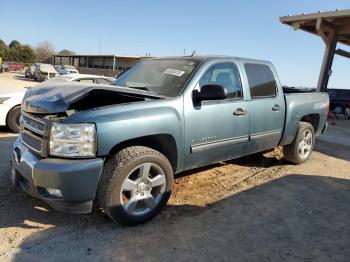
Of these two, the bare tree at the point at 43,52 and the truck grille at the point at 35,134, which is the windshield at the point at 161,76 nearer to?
the truck grille at the point at 35,134

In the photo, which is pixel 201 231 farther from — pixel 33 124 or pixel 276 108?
pixel 276 108

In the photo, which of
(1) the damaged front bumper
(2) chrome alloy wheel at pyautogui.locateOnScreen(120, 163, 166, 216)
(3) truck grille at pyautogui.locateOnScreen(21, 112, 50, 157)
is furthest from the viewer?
(2) chrome alloy wheel at pyautogui.locateOnScreen(120, 163, 166, 216)

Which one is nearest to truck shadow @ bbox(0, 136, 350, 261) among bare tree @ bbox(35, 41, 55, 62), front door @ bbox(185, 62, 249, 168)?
front door @ bbox(185, 62, 249, 168)

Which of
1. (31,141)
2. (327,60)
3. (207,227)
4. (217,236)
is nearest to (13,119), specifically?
(31,141)

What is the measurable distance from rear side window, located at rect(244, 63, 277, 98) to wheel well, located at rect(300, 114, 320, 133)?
1.47 m

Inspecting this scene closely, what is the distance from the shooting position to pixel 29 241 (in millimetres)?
3598

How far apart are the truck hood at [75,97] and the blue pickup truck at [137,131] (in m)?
0.01

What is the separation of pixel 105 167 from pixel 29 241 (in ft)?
3.18

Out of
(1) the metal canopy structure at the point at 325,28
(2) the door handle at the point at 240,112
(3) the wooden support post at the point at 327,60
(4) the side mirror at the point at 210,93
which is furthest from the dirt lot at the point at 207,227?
(3) the wooden support post at the point at 327,60

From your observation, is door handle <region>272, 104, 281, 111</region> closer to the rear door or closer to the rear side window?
the rear door

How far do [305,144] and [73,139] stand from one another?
4.79 m

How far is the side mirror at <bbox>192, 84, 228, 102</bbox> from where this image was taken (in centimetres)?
450

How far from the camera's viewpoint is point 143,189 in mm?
4094

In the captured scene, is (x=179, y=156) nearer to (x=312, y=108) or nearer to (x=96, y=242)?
(x=96, y=242)
